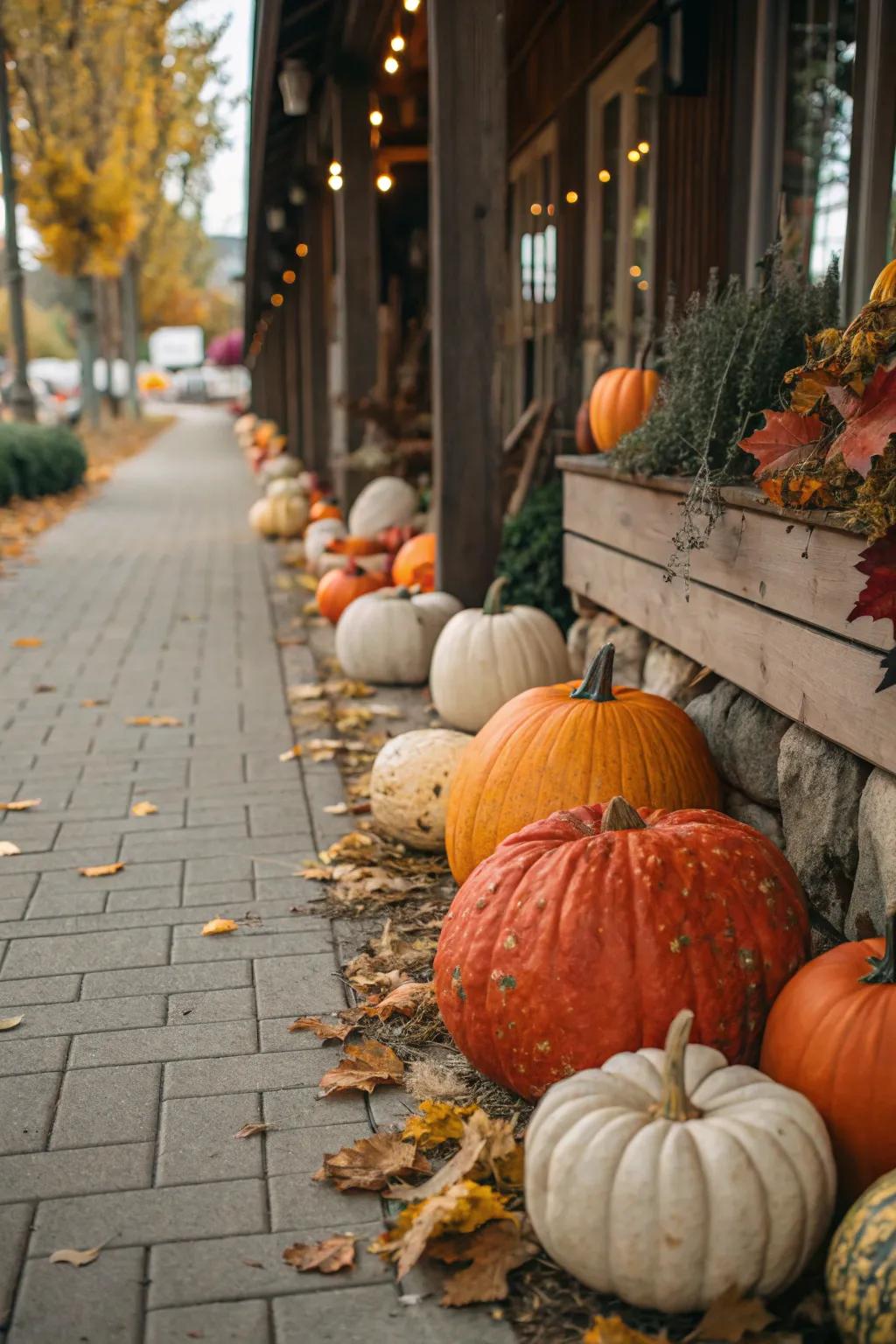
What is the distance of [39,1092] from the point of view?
8.87 feet

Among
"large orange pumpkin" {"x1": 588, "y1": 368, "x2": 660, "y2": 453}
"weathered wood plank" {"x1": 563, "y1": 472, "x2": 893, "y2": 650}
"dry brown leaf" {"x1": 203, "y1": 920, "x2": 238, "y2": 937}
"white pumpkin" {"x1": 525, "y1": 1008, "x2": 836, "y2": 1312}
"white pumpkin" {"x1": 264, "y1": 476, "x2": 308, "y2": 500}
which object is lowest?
"dry brown leaf" {"x1": 203, "y1": 920, "x2": 238, "y2": 937}

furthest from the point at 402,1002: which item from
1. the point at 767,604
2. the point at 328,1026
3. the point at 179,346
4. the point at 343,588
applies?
the point at 179,346

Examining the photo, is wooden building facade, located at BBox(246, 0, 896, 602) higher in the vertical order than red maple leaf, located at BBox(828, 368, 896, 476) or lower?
higher

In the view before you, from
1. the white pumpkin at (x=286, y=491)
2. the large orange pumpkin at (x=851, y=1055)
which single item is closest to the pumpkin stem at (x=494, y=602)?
the large orange pumpkin at (x=851, y=1055)

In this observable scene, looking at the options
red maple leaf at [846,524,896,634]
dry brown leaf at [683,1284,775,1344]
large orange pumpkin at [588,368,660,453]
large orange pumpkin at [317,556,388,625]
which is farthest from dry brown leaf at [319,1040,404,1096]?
large orange pumpkin at [317,556,388,625]

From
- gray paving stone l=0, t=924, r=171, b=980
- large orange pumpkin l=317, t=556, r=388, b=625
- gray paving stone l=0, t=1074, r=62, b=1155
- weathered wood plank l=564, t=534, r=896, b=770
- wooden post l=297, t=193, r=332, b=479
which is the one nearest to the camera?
gray paving stone l=0, t=1074, r=62, b=1155

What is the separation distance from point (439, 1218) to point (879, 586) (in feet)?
4.38

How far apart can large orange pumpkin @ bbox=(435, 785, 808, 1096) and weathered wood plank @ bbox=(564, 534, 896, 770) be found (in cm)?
35

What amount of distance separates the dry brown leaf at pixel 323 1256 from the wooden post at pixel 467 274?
4384mm

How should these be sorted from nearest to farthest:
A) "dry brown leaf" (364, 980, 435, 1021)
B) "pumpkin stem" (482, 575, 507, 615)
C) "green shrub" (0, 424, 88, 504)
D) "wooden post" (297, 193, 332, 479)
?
1. "dry brown leaf" (364, 980, 435, 1021)
2. "pumpkin stem" (482, 575, 507, 615)
3. "wooden post" (297, 193, 332, 479)
4. "green shrub" (0, 424, 88, 504)

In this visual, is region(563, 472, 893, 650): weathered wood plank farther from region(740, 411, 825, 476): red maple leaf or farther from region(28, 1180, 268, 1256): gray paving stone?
region(28, 1180, 268, 1256): gray paving stone

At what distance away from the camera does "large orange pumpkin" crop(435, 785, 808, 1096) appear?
2465 millimetres

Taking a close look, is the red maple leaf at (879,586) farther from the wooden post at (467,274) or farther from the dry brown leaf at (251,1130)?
the wooden post at (467,274)

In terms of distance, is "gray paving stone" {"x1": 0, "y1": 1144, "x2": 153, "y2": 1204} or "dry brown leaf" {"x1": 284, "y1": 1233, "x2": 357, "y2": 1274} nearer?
"dry brown leaf" {"x1": 284, "y1": 1233, "x2": 357, "y2": 1274}
